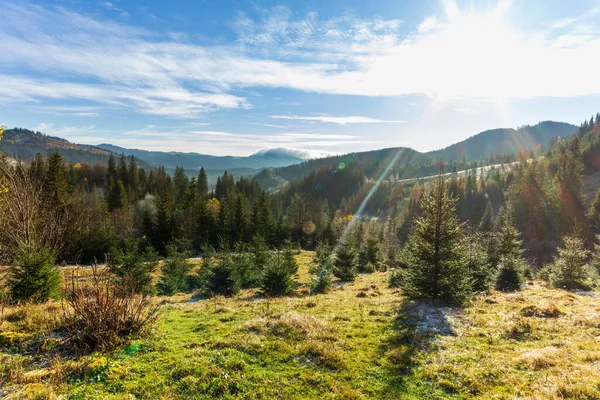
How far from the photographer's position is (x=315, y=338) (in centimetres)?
1073

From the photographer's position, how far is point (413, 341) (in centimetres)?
1111

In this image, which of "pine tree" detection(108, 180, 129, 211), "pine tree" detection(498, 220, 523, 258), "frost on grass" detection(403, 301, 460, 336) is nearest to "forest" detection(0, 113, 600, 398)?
"pine tree" detection(498, 220, 523, 258)

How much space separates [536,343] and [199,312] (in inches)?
599

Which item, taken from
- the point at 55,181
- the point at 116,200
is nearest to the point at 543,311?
the point at 55,181

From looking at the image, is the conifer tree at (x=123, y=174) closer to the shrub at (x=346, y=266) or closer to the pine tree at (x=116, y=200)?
the pine tree at (x=116, y=200)

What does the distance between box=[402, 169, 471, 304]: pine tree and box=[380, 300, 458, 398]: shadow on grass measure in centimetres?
116

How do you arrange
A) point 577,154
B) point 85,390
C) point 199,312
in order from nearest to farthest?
point 85,390
point 199,312
point 577,154

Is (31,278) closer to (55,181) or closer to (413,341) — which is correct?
(413,341)

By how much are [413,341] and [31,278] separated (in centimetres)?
1919

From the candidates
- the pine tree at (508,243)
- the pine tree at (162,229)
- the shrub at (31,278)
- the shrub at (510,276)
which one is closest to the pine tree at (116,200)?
the pine tree at (162,229)

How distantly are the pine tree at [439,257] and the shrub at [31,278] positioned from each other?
2098 centimetres

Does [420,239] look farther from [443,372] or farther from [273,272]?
[273,272]

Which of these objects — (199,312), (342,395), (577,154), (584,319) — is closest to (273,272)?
(199,312)

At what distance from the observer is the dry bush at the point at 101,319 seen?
909 cm
